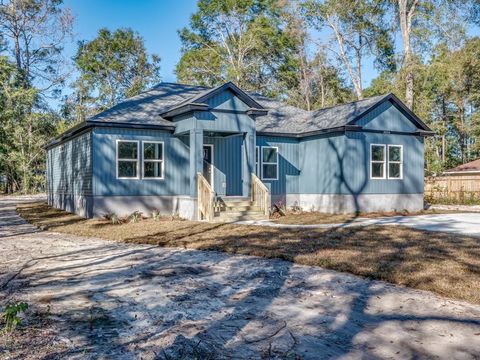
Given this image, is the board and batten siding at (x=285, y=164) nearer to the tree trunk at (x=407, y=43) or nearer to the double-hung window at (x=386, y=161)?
the double-hung window at (x=386, y=161)

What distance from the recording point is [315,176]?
60.2 ft

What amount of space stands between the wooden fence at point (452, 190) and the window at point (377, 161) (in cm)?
731

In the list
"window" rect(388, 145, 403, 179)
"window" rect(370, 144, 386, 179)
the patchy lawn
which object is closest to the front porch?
the patchy lawn

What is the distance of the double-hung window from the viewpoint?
17.9 m

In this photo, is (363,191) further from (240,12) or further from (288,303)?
(240,12)

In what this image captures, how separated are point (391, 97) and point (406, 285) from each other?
13.6 metres

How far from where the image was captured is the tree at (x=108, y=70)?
44938 mm

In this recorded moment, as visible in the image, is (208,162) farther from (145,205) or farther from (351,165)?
(351,165)

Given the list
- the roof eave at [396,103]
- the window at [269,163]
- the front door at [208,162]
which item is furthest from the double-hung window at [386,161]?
the front door at [208,162]

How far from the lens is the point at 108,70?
1799 inches

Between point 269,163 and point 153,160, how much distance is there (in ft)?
17.0

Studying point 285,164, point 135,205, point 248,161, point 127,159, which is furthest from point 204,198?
point 285,164

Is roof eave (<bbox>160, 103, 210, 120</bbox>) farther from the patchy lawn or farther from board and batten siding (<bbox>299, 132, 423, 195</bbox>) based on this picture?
board and batten siding (<bbox>299, 132, 423, 195</bbox>)

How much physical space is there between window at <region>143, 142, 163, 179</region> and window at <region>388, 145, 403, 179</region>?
984cm
